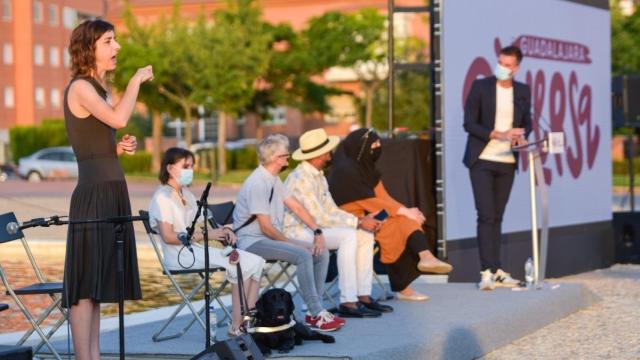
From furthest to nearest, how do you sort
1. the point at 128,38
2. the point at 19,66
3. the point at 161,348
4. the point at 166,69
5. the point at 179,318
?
the point at 19,66
the point at 128,38
the point at 166,69
the point at 179,318
the point at 161,348

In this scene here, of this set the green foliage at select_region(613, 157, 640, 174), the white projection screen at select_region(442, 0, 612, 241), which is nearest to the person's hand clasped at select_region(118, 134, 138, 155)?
the white projection screen at select_region(442, 0, 612, 241)

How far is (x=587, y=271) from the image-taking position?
1470cm

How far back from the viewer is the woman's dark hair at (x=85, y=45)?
21.1ft

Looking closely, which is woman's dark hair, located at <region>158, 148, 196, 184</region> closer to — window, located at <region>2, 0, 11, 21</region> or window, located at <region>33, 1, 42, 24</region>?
window, located at <region>2, 0, 11, 21</region>

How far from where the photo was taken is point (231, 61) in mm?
54312

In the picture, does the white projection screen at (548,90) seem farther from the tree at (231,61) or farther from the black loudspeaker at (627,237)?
the tree at (231,61)

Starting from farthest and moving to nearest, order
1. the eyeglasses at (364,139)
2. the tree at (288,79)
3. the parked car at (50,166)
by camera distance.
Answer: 1. the tree at (288,79)
2. the parked car at (50,166)
3. the eyeglasses at (364,139)

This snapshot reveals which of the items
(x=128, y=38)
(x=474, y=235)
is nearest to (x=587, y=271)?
(x=474, y=235)

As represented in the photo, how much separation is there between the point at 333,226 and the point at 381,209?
603 mm

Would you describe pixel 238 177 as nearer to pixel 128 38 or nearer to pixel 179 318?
pixel 128 38

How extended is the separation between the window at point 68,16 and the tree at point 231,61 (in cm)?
2874

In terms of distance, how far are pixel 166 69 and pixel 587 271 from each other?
133 feet

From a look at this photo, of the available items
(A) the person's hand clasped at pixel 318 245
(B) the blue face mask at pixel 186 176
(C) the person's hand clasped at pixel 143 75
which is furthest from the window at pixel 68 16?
(C) the person's hand clasped at pixel 143 75

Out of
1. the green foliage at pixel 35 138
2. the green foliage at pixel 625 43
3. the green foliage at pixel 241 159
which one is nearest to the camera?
the green foliage at pixel 625 43
